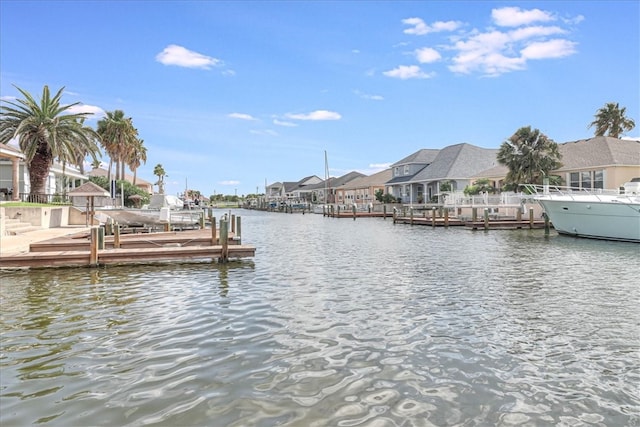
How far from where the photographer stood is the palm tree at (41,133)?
3294 cm

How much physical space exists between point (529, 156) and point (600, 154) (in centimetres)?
571

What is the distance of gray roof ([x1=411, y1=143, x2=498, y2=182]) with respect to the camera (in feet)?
189

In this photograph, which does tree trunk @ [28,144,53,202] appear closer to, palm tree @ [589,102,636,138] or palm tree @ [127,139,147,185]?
palm tree @ [127,139,147,185]

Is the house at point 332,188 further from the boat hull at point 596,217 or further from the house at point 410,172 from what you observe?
the boat hull at point 596,217

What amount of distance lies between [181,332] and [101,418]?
3.19 meters

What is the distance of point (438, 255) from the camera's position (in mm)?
20375

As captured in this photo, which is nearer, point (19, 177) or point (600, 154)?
point (19, 177)

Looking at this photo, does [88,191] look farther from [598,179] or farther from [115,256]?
[598,179]

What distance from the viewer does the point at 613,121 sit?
62656 mm

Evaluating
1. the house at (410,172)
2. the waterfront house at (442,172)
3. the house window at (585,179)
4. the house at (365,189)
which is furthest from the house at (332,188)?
the house window at (585,179)

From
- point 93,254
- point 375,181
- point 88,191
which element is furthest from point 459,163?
point 93,254

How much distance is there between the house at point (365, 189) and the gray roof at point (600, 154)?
34241 millimetres

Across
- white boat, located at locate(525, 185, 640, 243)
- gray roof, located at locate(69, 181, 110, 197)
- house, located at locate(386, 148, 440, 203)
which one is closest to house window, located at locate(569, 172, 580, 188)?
white boat, located at locate(525, 185, 640, 243)

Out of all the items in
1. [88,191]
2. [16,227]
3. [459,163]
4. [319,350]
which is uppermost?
[459,163]
